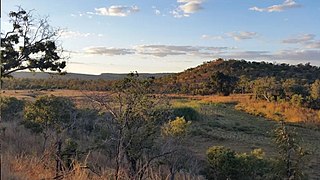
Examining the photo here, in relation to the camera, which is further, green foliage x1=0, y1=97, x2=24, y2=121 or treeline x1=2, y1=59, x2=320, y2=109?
treeline x1=2, y1=59, x2=320, y2=109

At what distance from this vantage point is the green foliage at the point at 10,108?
19.0 meters

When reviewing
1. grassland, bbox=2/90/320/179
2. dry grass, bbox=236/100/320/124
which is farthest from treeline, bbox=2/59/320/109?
grassland, bbox=2/90/320/179

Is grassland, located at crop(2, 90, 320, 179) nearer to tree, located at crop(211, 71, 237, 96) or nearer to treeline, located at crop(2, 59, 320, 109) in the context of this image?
treeline, located at crop(2, 59, 320, 109)

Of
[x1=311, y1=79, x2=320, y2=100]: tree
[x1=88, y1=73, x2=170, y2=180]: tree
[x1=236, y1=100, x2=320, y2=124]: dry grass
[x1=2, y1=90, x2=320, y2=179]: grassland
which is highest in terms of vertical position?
[x1=88, y1=73, x2=170, y2=180]: tree

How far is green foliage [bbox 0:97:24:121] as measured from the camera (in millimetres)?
19000

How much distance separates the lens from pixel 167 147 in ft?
21.6

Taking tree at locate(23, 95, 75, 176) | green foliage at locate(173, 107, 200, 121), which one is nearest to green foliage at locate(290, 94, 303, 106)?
green foliage at locate(173, 107, 200, 121)

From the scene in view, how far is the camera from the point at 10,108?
68.3ft

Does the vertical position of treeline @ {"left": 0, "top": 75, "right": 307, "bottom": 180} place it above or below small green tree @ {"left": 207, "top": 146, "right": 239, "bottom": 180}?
above

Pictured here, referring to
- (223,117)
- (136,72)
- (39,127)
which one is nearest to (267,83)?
(223,117)

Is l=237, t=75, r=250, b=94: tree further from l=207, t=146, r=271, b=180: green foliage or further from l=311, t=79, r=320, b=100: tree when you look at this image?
l=207, t=146, r=271, b=180: green foliage

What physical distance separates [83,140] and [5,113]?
6.13 metres

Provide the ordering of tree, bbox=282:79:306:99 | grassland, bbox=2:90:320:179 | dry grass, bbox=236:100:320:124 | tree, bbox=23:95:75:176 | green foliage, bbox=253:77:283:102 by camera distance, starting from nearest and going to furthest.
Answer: tree, bbox=23:95:75:176
grassland, bbox=2:90:320:179
dry grass, bbox=236:100:320:124
tree, bbox=282:79:306:99
green foliage, bbox=253:77:283:102

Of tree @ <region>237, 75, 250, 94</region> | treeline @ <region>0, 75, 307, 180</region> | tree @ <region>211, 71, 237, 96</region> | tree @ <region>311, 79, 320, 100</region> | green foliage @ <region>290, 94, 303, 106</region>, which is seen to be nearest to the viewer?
treeline @ <region>0, 75, 307, 180</region>
